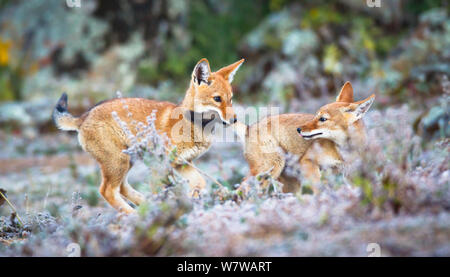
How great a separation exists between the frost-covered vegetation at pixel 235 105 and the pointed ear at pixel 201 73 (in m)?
0.67

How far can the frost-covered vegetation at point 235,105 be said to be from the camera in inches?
118

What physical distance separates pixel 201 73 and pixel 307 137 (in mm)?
1168

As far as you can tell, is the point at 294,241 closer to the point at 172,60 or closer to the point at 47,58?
the point at 172,60

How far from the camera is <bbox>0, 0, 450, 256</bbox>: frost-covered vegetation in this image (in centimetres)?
299

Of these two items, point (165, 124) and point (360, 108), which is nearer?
point (360, 108)

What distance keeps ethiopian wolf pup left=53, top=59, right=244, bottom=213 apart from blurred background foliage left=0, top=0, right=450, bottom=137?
5229 mm

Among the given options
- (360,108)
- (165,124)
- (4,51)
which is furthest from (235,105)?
(4,51)

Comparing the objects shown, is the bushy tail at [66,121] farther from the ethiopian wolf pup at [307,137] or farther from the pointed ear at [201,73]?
the ethiopian wolf pup at [307,137]

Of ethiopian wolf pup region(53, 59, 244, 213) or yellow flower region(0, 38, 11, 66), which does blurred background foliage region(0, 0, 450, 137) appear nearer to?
yellow flower region(0, 38, 11, 66)

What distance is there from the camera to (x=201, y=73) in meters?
4.12

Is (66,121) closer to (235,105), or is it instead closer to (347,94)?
(347,94)
